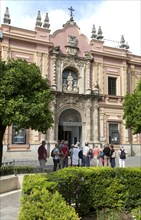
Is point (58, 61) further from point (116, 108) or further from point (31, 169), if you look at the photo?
point (31, 169)

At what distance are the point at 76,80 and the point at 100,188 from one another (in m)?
19.5

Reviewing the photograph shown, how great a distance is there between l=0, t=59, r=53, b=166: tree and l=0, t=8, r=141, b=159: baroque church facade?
9.71m

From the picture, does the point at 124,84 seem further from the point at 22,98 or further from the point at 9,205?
the point at 9,205

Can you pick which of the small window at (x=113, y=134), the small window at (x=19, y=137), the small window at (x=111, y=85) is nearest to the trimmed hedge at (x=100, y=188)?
the small window at (x=19, y=137)

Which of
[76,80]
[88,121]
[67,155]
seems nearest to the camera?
[67,155]

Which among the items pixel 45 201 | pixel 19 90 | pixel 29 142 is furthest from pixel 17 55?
pixel 45 201

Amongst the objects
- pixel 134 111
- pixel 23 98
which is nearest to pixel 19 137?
pixel 134 111

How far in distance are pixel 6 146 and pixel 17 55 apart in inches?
310

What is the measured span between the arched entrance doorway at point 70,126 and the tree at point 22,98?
1191 centimetres

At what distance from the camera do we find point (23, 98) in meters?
12.8

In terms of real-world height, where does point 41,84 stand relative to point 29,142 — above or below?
above

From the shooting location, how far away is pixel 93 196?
24.1 ft

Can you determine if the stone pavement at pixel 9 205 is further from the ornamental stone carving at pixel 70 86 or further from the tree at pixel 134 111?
the ornamental stone carving at pixel 70 86

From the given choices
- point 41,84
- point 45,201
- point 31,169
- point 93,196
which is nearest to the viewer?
point 45,201
